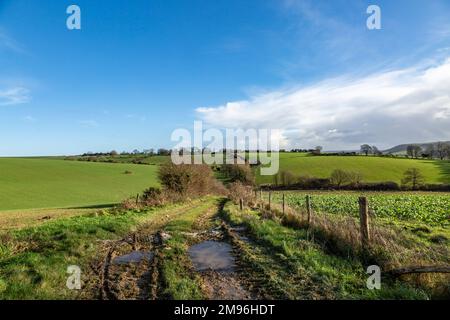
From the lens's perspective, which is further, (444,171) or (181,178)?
(444,171)

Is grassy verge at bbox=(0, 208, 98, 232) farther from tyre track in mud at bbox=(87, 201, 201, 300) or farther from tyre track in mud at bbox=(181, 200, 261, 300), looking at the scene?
tyre track in mud at bbox=(181, 200, 261, 300)

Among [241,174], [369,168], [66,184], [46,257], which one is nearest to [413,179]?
[369,168]

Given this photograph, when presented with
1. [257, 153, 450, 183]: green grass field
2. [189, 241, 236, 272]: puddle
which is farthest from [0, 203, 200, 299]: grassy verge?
[257, 153, 450, 183]: green grass field

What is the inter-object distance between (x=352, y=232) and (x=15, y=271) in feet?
28.7

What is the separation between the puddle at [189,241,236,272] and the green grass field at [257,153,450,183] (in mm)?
73487

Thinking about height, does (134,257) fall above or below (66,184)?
above

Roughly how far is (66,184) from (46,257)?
62.4 metres

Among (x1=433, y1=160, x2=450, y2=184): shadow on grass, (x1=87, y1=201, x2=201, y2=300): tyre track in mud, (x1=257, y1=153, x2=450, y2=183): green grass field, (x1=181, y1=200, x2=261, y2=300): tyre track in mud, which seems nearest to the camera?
(x1=181, y1=200, x2=261, y2=300): tyre track in mud

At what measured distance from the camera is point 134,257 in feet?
35.9

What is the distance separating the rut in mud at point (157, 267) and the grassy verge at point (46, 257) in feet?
2.07

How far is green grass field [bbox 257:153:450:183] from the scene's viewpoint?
8277 centimetres

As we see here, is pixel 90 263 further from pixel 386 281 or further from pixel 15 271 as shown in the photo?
A: pixel 386 281

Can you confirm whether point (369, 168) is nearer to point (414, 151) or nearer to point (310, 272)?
point (414, 151)
